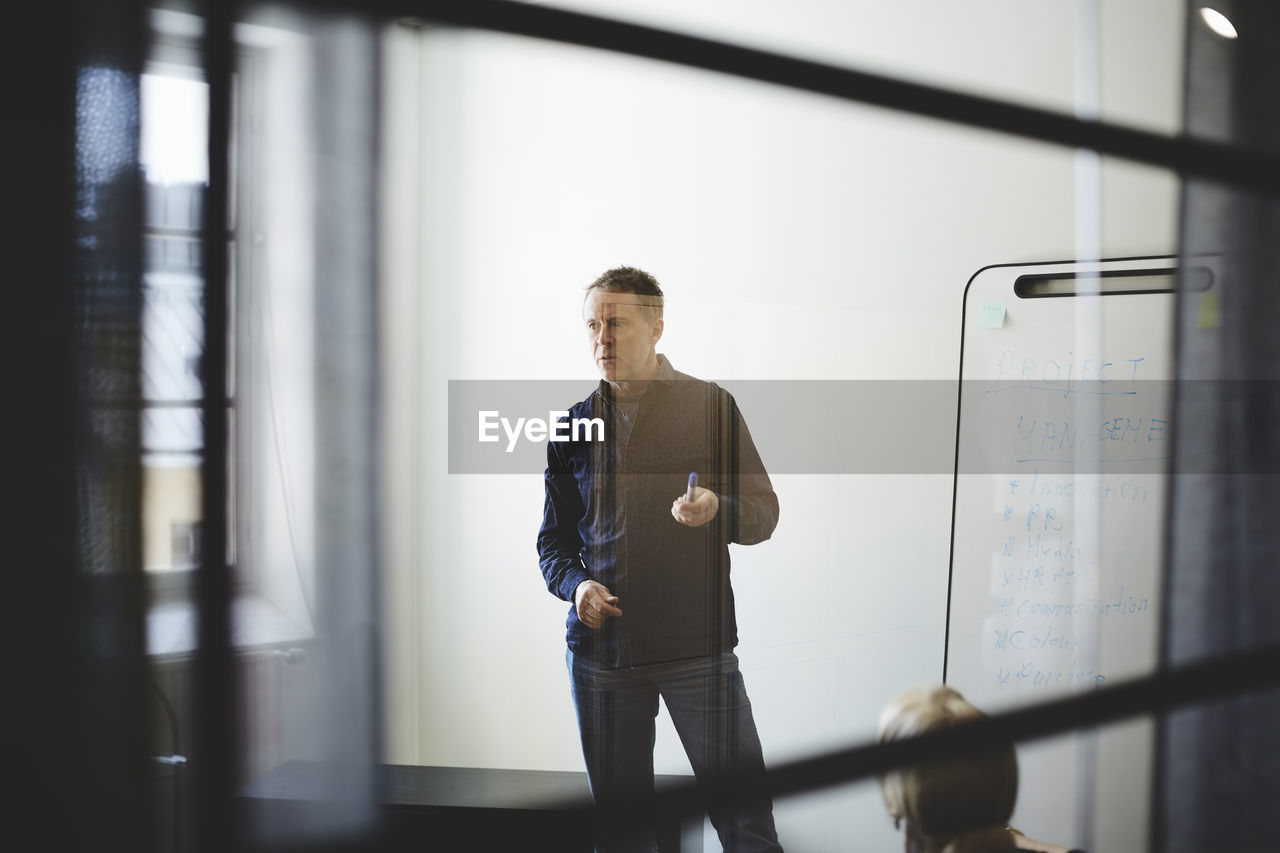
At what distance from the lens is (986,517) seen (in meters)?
1.98

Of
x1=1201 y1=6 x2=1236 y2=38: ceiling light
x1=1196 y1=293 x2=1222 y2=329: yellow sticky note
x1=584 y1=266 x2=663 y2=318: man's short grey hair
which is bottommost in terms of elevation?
x1=1196 y1=293 x2=1222 y2=329: yellow sticky note

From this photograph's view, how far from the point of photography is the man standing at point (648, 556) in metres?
2.08

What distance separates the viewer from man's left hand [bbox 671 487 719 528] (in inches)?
82.9

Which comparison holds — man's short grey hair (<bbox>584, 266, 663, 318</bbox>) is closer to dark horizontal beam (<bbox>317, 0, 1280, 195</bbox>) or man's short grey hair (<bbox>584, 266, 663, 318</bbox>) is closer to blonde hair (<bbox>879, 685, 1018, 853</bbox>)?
dark horizontal beam (<bbox>317, 0, 1280, 195</bbox>)

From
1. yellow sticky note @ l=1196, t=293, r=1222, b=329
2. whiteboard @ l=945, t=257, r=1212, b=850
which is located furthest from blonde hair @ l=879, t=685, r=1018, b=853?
whiteboard @ l=945, t=257, r=1212, b=850

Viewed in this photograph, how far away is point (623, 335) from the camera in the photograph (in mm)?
2166

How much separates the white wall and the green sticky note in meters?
0.10

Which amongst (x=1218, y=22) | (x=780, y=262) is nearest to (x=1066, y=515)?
(x=780, y=262)

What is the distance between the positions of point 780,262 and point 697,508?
659 millimetres

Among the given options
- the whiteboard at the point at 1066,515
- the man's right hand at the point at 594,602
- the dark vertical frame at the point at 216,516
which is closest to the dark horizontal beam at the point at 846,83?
the dark vertical frame at the point at 216,516

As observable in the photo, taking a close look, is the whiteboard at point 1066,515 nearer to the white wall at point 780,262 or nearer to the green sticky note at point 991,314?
the green sticky note at point 991,314

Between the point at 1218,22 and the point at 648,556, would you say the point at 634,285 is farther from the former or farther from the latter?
the point at 1218,22

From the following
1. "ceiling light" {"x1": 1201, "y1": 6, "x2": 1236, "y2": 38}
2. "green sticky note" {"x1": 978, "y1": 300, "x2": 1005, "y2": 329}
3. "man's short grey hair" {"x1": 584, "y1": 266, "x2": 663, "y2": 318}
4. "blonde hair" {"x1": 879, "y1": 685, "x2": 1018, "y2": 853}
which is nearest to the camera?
"blonde hair" {"x1": 879, "y1": 685, "x2": 1018, "y2": 853}

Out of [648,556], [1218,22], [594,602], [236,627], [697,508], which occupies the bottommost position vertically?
[594,602]
